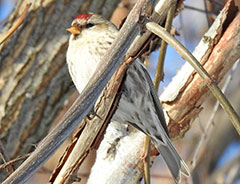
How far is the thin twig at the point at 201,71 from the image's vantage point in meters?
1.37

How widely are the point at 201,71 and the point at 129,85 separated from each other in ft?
3.46

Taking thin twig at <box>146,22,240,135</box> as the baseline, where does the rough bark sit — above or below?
below

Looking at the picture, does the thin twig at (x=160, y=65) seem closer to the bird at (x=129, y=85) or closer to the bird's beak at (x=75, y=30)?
the bird at (x=129, y=85)

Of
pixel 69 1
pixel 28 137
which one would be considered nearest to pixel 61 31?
pixel 69 1

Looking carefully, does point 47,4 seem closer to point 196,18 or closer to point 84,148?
point 84,148

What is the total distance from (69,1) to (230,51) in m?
1.04

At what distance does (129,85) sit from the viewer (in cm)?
245

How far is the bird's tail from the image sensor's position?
224 centimetres

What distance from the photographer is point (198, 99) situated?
7.41 ft

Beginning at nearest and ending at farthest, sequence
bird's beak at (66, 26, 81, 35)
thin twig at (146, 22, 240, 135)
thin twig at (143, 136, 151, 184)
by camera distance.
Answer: thin twig at (146, 22, 240, 135) → thin twig at (143, 136, 151, 184) → bird's beak at (66, 26, 81, 35)

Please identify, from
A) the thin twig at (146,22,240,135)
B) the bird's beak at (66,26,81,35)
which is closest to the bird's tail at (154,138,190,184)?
the bird's beak at (66,26,81,35)

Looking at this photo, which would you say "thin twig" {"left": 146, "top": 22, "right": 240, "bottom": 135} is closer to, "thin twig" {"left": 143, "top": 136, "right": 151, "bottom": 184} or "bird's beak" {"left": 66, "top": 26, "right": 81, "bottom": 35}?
"thin twig" {"left": 143, "top": 136, "right": 151, "bottom": 184}

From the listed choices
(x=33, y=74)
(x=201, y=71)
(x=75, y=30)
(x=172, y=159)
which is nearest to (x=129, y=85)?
(x=172, y=159)

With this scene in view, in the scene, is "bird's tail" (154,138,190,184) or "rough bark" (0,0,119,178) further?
"rough bark" (0,0,119,178)
